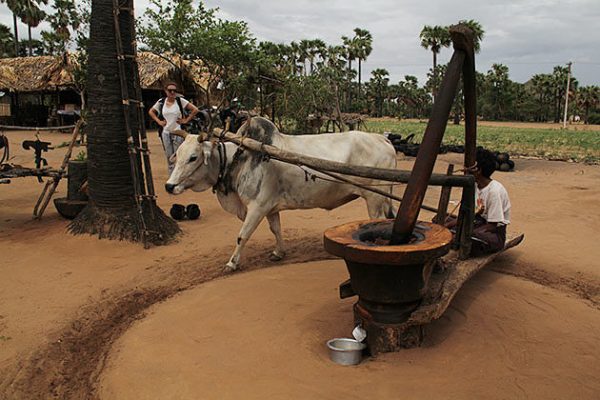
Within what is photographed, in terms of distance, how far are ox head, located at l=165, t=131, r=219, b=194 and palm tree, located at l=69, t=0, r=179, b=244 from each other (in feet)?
5.15

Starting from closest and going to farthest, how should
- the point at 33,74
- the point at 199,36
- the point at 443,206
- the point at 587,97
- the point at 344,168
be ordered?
the point at 344,168, the point at 443,206, the point at 199,36, the point at 33,74, the point at 587,97

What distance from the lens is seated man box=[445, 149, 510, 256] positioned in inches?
206

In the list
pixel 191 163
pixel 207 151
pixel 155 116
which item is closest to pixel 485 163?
pixel 207 151

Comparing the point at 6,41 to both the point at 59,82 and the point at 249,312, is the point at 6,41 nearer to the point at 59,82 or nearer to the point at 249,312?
the point at 59,82

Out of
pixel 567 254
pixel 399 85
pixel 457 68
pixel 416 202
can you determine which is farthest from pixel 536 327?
pixel 399 85

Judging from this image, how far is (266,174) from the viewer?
5.85 meters

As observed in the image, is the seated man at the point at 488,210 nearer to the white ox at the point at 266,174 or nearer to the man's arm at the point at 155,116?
the white ox at the point at 266,174

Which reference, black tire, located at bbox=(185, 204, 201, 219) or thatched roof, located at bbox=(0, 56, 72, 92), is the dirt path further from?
thatched roof, located at bbox=(0, 56, 72, 92)

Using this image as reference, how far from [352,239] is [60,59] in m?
24.5

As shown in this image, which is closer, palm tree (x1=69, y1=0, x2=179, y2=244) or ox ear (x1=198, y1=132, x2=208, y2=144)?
ox ear (x1=198, y1=132, x2=208, y2=144)

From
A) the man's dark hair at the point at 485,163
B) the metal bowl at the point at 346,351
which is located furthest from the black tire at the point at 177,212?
Answer: the metal bowl at the point at 346,351

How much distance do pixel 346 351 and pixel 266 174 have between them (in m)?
2.72

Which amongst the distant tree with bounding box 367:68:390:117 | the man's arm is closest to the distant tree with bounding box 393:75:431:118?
the distant tree with bounding box 367:68:390:117

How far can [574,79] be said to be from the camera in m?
62.6
